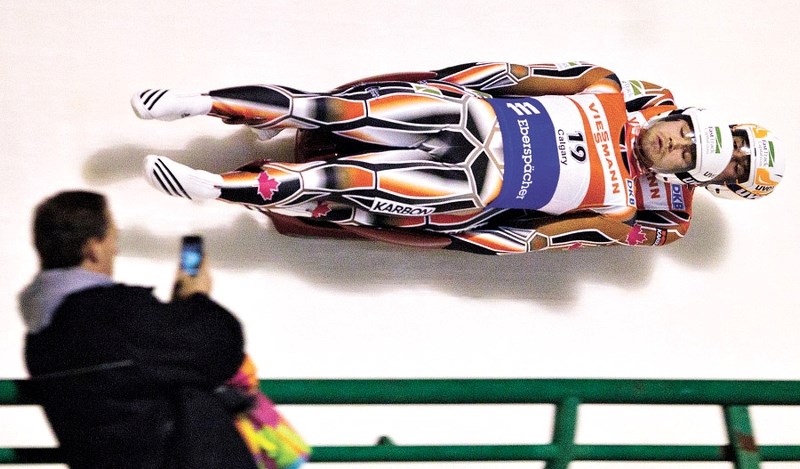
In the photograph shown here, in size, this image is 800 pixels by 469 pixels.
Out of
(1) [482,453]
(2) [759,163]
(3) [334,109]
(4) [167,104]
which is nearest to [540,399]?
(1) [482,453]

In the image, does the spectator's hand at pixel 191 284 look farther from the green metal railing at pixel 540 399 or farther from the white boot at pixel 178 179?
the white boot at pixel 178 179

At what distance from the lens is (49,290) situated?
4.86 feet

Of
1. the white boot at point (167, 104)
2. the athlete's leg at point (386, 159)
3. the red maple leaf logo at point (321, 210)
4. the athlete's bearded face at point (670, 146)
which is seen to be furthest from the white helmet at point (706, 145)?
the white boot at point (167, 104)

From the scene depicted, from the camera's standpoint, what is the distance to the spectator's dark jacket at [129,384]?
1.40 metres

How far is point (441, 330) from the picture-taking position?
288 cm

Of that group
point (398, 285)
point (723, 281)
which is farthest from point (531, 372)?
point (723, 281)

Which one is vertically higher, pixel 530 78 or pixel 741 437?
pixel 530 78

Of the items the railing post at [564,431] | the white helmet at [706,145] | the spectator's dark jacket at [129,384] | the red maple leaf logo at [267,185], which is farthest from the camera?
the white helmet at [706,145]

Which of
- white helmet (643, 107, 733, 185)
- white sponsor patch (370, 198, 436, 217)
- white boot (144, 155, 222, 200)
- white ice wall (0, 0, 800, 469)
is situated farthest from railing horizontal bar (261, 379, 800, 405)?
white helmet (643, 107, 733, 185)

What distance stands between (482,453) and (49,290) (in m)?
0.81

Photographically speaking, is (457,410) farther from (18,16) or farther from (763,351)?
(18,16)

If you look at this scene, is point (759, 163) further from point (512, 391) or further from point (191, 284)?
point (191, 284)

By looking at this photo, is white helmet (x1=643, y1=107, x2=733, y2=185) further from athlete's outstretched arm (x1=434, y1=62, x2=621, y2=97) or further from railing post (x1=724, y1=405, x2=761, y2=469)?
railing post (x1=724, y1=405, x2=761, y2=469)

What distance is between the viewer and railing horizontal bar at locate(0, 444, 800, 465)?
1.47 m
